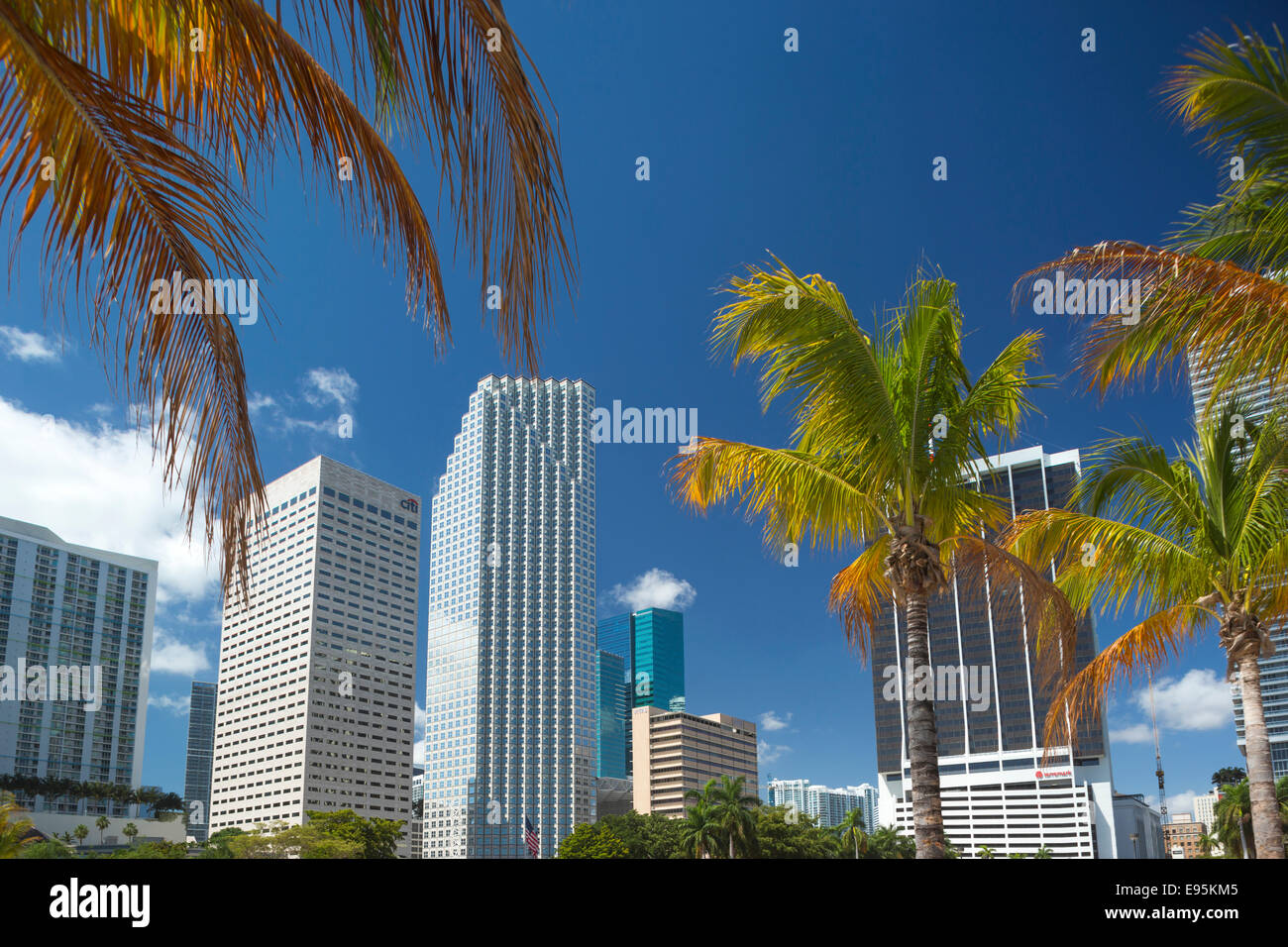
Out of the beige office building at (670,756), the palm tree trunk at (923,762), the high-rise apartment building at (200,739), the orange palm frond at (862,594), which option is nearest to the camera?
the palm tree trunk at (923,762)

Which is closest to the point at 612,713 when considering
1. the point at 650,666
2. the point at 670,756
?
the point at 650,666

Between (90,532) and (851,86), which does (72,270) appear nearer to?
(851,86)

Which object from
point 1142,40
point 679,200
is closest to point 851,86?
point 679,200

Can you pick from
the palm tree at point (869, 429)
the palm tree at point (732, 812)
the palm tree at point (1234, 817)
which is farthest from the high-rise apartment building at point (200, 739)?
the palm tree at point (869, 429)

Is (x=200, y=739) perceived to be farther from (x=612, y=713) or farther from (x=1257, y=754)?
(x=1257, y=754)

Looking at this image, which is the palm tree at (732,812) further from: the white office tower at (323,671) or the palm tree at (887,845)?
the white office tower at (323,671)

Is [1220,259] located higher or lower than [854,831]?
higher
